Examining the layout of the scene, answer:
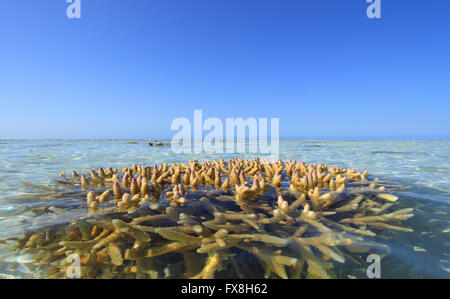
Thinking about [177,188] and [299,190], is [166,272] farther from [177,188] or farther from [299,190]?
[299,190]

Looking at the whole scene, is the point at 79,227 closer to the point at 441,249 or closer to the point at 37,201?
the point at 37,201

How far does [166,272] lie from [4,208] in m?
3.62

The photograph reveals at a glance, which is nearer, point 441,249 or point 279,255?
point 279,255

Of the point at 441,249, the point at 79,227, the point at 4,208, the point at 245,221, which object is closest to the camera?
the point at 441,249

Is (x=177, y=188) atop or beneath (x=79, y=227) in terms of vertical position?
atop

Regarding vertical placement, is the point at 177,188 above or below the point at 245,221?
above

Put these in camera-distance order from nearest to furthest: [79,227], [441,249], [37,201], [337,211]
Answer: [441,249] → [79,227] → [337,211] → [37,201]

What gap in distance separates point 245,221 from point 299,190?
Result: 194cm

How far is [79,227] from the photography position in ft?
8.47

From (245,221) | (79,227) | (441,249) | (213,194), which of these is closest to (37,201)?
(79,227)
